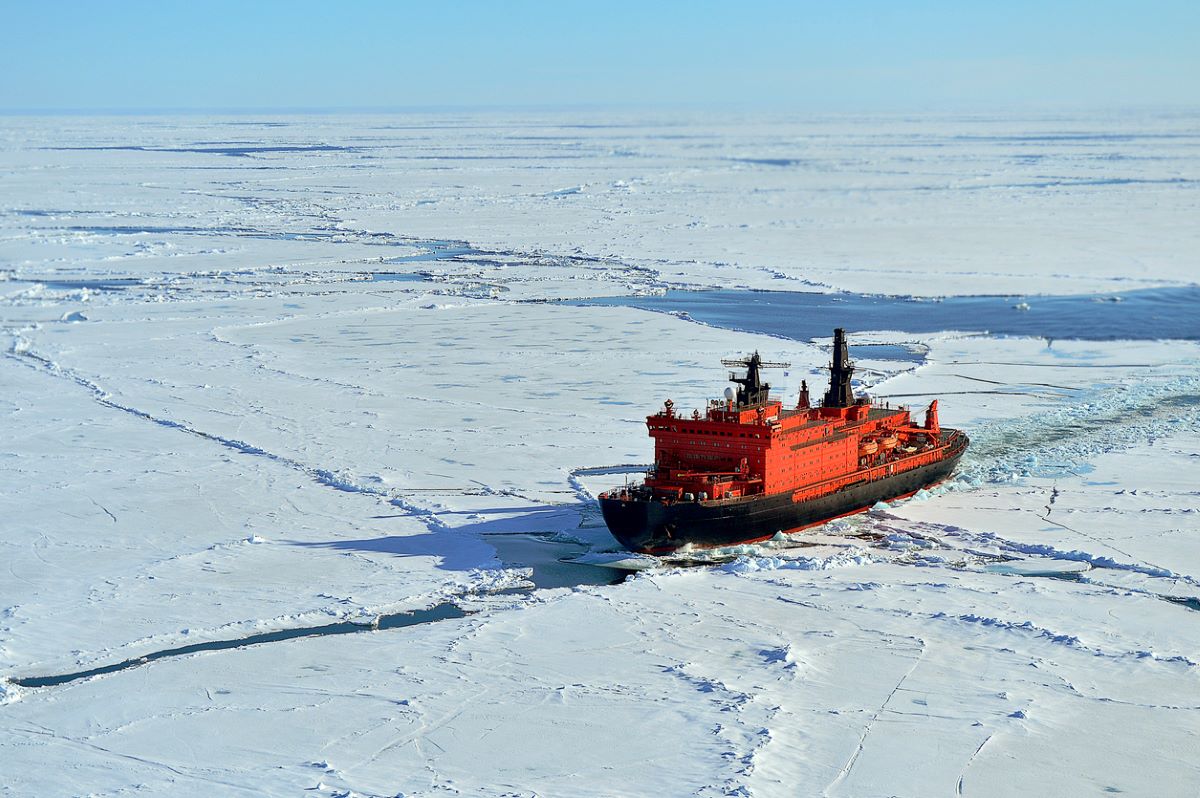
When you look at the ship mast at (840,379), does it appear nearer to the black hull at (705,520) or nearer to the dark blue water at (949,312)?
the black hull at (705,520)

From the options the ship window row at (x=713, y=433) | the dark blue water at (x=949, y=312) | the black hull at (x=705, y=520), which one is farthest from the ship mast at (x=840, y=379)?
the dark blue water at (x=949, y=312)

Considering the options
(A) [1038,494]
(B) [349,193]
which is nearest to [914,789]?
(A) [1038,494]

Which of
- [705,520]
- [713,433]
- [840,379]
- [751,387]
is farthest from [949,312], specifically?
[705,520]

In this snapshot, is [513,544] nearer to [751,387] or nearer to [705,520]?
[705,520]

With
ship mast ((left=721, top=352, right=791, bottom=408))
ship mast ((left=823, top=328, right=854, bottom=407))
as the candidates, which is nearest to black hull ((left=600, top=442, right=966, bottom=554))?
ship mast ((left=721, top=352, right=791, bottom=408))

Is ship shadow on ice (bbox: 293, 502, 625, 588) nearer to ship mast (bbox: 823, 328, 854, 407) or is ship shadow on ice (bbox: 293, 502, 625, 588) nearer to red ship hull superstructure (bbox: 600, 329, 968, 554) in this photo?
red ship hull superstructure (bbox: 600, 329, 968, 554)

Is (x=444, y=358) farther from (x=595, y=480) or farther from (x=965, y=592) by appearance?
(x=965, y=592)

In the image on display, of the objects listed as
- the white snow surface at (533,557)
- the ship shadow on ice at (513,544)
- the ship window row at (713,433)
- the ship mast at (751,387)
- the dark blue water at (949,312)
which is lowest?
the ship shadow on ice at (513,544)
